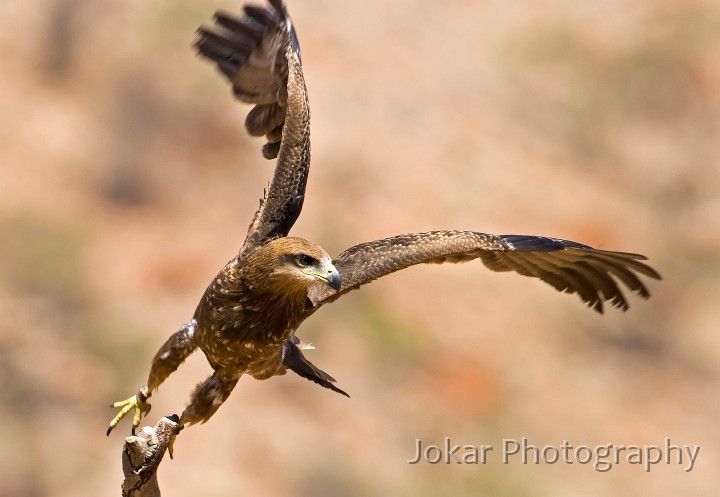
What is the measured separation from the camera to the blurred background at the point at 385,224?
19.7 meters

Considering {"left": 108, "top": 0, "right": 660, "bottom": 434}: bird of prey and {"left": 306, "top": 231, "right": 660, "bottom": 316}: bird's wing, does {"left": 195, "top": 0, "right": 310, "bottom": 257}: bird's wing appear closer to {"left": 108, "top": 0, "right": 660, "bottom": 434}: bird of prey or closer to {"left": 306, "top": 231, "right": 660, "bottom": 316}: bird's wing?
{"left": 108, "top": 0, "right": 660, "bottom": 434}: bird of prey

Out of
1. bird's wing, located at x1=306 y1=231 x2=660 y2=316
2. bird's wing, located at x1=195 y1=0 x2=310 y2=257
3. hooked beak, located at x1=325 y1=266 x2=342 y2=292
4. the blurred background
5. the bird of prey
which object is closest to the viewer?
hooked beak, located at x1=325 y1=266 x2=342 y2=292

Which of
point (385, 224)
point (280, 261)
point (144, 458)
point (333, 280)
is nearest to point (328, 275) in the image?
A: point (333, 280)

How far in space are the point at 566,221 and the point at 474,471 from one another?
22.1ft

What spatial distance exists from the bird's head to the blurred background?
386 inches

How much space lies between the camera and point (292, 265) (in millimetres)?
8750

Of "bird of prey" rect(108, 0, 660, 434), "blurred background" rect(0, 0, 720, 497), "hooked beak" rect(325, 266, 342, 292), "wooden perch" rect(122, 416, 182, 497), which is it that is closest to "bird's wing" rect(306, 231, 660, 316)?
"bird of prey" rect(108, 0, 660, 434)

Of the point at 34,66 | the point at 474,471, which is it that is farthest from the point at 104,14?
the point at 474,471

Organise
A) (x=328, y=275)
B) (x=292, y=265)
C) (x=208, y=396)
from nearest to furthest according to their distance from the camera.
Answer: (x=328, y=275) < (x=292, y=265) < (x=208, y=396)

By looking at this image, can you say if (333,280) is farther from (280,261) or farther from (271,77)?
(271,77)

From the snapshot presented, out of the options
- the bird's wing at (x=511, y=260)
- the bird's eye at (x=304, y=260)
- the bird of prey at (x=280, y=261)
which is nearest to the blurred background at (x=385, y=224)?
the bird of prey at (x=280, y=261)

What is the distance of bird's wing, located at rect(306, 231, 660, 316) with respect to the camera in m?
9.74

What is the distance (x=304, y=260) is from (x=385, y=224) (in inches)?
520

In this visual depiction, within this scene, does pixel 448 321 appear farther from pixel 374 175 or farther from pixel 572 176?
pixel 572 176
